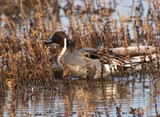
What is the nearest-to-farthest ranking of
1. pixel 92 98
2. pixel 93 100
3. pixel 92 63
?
pixel 93 100
pixel 92 98
pixel 92 63

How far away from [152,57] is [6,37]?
2.60 meters

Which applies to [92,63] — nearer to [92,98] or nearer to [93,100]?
[92,98]

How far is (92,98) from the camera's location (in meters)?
9.48

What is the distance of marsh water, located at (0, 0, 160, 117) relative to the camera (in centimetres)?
845

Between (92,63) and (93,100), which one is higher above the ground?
(92,63)

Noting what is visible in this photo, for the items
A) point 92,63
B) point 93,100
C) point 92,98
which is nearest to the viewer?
point 93,100

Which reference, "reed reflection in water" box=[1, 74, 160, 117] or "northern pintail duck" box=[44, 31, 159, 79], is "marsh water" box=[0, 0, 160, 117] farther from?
"northern pintail duck" box=[44, 31, 159, 79]

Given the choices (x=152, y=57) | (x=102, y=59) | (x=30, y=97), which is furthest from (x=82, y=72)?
(x=30, y=97)

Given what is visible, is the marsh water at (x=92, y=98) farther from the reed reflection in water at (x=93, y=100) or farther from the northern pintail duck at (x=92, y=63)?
the northern pintail duck at (x=92, y=63)

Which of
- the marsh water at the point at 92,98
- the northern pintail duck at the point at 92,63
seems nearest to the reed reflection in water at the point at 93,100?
the marsh water at the point at 92,98

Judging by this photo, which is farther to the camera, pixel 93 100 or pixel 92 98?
pixel 92 98

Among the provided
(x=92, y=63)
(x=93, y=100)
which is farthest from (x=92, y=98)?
(x=92, y=63)

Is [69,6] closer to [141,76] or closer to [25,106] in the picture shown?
[141,76]

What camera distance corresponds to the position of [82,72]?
11227mm
